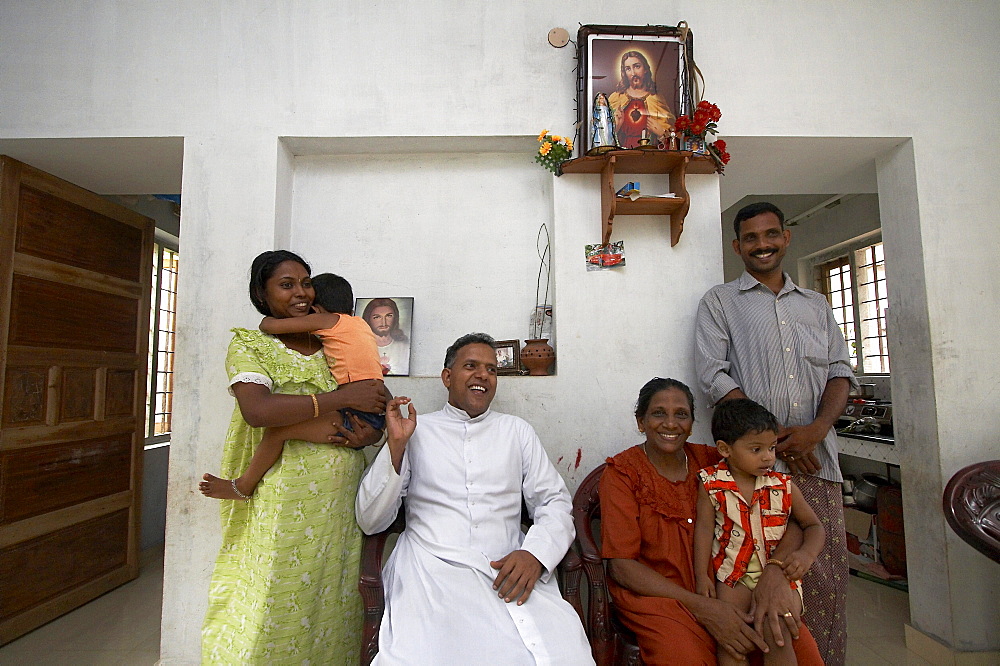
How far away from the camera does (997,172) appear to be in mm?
2979

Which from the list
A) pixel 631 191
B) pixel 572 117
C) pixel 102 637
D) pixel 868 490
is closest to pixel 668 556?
pixel 631 191

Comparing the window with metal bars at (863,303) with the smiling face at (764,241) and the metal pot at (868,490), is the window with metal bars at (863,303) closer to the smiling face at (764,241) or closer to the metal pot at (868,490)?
the metal pot at (868,490)

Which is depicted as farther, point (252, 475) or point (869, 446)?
point (869, 446)

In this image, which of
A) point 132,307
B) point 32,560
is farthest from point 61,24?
point 32,560

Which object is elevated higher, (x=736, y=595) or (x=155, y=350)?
(x=155, y=350)

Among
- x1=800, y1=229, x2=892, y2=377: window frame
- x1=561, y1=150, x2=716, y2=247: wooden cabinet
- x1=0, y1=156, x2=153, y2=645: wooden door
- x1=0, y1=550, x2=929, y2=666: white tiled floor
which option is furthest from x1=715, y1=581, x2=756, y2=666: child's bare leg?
x1=800, y1=229, x2=892, y2=377: window frame

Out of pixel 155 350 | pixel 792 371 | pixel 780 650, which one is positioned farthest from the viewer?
pixel 155 350

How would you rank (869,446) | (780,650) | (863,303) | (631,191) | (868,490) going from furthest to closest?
(863,303)
(868,490)
(869,446)
(631,191)
(780,650)

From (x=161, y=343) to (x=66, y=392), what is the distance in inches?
78.1

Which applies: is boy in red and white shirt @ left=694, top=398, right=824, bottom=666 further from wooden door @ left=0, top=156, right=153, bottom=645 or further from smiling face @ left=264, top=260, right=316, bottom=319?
wooden door @ left=0, top=156, right=153, bottom=645

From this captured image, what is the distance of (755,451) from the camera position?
208 centimetres

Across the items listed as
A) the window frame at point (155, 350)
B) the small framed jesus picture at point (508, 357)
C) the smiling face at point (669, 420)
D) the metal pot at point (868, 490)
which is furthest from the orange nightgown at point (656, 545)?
the window frame at point (155, 350)

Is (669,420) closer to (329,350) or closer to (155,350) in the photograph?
(329,350)

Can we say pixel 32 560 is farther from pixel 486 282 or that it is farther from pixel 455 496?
pixel 486 282
